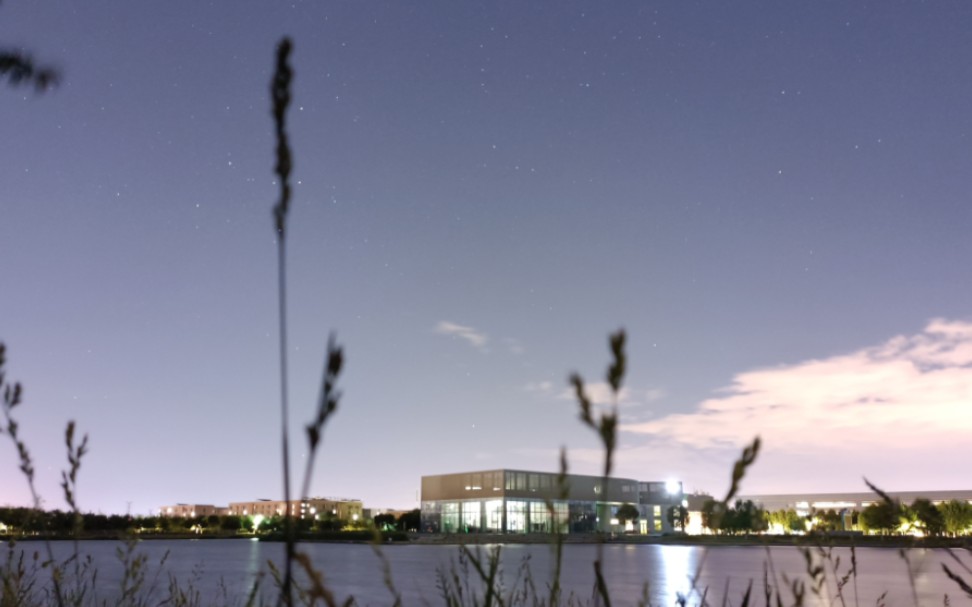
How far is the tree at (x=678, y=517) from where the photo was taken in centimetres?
10425

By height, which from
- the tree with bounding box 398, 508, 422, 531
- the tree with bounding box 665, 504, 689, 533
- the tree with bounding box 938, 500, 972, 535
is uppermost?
the tree with bounding box 938, 500, 972, 535

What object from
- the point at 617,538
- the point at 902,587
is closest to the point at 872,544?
the point at 617,538

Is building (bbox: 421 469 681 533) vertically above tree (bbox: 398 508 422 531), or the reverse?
building (bbox: 421 469 681 533)

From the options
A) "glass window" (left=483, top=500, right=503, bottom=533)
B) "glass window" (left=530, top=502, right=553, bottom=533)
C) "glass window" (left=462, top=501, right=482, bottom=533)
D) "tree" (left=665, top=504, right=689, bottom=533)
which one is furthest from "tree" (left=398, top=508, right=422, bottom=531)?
"tree" (left=665, top=504, right=689, bottom=533)

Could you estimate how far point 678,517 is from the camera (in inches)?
4119

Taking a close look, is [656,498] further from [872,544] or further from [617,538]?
[872,544]

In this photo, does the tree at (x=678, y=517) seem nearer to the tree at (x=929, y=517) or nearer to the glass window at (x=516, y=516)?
the glass window at (x=516, y=516)

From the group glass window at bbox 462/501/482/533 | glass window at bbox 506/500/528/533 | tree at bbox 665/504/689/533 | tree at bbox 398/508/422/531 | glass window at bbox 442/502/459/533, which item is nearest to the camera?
glass window at bbox 506/500/528/533

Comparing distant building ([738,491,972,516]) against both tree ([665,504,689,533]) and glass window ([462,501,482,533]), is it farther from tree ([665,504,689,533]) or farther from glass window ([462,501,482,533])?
glass window ([462,501,482,533])

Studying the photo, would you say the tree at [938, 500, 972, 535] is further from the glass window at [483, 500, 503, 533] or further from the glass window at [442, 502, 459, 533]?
the glass window at [442, 502, 459, 533]

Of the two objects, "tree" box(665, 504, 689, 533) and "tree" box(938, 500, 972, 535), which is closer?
"tree" box(938, 500, 972, 535)

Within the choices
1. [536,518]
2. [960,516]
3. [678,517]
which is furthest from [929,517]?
[678,517]

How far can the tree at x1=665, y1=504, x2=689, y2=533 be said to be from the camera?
104250 mm

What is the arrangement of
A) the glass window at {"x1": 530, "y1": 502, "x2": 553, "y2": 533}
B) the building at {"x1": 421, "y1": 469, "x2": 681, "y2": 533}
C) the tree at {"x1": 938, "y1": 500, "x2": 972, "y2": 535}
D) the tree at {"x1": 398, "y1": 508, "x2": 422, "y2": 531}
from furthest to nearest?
the tree at {"x1": 398, "y1": 508, "x2": 422, "y2": 531}, the glass window at {"x1": 530, "y1": 502, "x2": 553, "y2": 533}, the building at {"x1": 421, "y1": 469, "x2": 681, "y2": 533}, the tree at {"x1": 938, "y1": 500, "x2": 972, "y2": 535}
